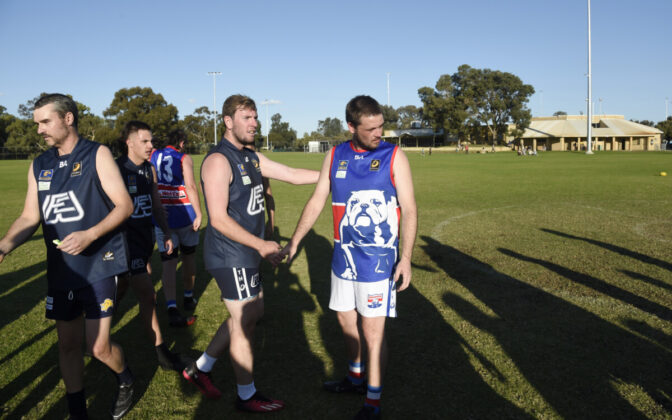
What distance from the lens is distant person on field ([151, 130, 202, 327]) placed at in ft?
17.4

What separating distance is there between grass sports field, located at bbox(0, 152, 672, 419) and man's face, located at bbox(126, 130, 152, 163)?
77.0 inches

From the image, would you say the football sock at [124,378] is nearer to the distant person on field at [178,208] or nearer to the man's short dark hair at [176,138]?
the distant person on field at [178,208]

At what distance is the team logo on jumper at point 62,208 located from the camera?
295 cm

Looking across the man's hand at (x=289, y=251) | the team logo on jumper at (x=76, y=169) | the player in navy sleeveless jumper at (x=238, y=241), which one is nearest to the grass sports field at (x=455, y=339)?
the player in navy sleeveless jumper at (x=238, y=241)

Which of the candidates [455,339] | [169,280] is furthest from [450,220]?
[169,280]

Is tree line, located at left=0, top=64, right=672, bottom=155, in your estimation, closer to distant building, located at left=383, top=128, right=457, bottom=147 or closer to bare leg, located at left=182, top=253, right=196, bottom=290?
distant building, located at left=383, top=128, right=457, bottom=147

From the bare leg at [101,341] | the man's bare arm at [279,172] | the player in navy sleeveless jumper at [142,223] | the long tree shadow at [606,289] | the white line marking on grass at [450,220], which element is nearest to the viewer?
the bare leg at [101,341]

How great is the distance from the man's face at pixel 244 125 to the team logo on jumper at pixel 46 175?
4.08 ft

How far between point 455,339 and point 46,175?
3.88 m

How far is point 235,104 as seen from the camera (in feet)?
10.5

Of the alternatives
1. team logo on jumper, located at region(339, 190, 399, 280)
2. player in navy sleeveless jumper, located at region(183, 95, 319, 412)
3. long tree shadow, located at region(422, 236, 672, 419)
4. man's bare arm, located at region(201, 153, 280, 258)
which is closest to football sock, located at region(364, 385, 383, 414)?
player in navy sleeveless jumper, located at region(183, 95, 319, 412)

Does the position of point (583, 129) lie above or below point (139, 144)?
above

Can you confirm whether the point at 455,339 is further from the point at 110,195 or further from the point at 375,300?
the point at 110,195

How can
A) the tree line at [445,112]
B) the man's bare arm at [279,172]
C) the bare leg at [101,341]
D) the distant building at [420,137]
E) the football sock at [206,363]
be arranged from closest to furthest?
the bare leg at [101,341] → the football sock at [206,363] → the man's bare arm at [279,172] → the tree line at [445,112] → the distant building at [420,137]
